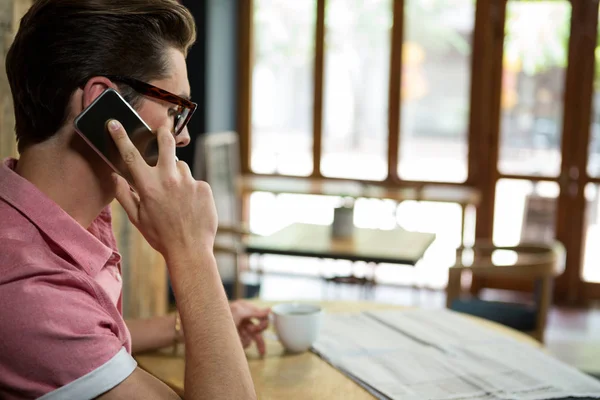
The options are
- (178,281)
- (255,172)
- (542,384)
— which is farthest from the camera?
(255,172)

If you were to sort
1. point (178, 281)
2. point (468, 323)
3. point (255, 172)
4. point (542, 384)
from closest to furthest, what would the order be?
point (178, 281) < point (542, 384) < point (468, 323) < point (255, 172)

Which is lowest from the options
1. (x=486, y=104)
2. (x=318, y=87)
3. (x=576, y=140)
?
(x=576, y=140)

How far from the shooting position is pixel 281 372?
1.43 metres

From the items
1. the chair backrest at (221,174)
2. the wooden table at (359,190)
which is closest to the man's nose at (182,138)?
the chair backrest at (221,174)

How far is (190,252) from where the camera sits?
114cm

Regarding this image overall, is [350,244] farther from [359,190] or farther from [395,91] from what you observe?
[395,91]

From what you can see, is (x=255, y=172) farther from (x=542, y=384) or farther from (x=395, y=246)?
(x=542, y=384)

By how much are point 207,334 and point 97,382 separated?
7.1 inches

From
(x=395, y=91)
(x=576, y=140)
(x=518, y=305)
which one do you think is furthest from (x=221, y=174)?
(x=576, y=140)

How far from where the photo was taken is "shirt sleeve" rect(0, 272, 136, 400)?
0.95 metres

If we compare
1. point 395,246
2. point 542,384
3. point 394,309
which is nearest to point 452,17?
point 395,246

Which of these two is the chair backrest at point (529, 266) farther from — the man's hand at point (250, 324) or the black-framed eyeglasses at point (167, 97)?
the black-framed eyeglasses at point (167, 97)

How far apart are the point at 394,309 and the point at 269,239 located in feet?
5.61

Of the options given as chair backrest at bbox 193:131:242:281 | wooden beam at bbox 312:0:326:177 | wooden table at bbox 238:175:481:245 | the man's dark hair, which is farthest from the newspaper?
wooden beam at bbox 312:0:326:177
